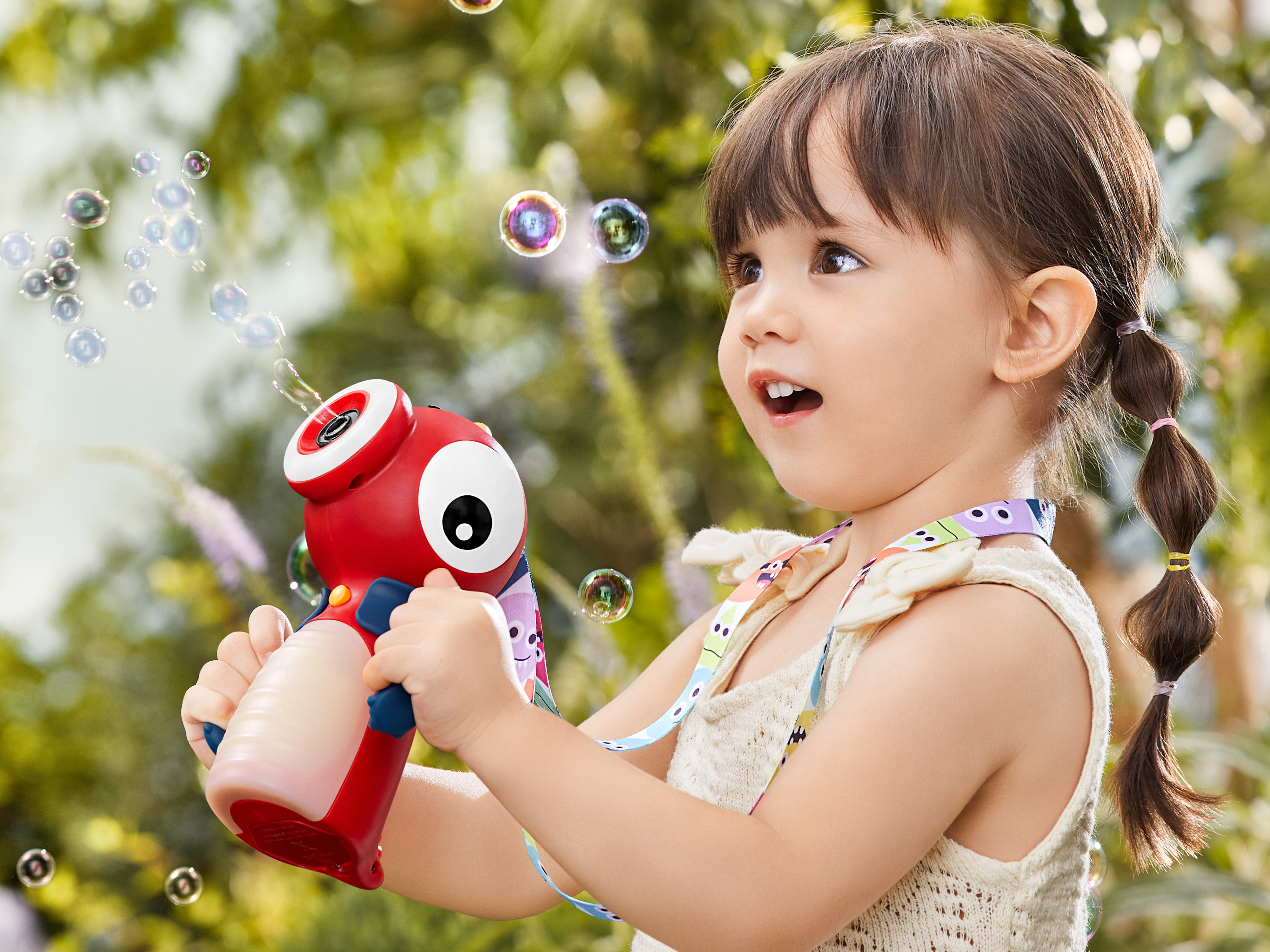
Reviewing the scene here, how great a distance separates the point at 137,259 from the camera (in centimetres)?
96

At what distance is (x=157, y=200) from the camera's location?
3.30 feet

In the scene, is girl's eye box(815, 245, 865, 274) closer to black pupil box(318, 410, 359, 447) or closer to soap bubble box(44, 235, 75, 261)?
black pupil box(318, 410, 359, 447)

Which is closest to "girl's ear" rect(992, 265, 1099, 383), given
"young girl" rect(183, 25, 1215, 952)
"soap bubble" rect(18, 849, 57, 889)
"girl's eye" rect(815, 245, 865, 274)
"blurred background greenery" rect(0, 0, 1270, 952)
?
"young girl" rect(183, 25, 1215, 952)

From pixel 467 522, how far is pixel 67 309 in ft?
2.24

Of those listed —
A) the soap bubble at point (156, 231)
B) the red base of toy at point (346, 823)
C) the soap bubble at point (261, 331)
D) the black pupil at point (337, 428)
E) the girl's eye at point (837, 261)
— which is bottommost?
the red base of toy at point (346, 823)

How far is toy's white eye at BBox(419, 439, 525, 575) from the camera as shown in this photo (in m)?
0.59

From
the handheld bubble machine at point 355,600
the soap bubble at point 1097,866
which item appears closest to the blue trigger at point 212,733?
the handheld bubble machine at point 355,600

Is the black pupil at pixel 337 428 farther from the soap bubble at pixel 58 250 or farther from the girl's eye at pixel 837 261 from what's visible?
the soap bubble at pixel 58 250

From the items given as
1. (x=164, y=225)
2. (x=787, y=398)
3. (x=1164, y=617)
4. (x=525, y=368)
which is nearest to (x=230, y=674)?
(x=787, y=398)

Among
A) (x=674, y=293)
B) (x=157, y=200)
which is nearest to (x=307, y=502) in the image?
(x=157, y=200)

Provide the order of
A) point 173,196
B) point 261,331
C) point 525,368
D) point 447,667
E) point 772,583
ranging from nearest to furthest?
point 447,667
point 772,583
point 261,331
point 173,196
point 525,368

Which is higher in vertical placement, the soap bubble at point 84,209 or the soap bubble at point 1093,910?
the soap bubble at point 84,209

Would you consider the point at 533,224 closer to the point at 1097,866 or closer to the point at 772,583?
the point at 772,583

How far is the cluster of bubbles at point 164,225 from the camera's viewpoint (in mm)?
949
